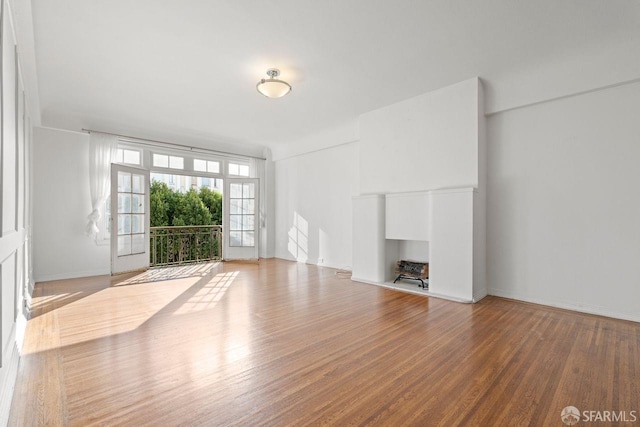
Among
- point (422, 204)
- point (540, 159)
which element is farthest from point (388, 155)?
point (540, 159)

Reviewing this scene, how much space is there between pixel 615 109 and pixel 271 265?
6.26 meters

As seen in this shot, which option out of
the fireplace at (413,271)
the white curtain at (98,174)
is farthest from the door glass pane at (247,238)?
the fireplace at (413,271)

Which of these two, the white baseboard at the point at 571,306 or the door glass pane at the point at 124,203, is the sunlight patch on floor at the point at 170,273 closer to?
the door glass pane at the point at 124,203

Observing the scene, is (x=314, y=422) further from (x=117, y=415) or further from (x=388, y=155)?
(x=388, y=155)

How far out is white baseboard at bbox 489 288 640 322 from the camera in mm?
3295

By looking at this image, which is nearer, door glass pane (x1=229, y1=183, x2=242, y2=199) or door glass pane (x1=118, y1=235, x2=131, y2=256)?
door glass pane (x1=118, y1=235, x2=131, y2=256)

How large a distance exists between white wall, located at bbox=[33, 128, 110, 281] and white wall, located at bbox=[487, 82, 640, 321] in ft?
23.0

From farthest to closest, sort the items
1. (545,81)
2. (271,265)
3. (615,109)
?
(271,265) → (545,81) → (615,109)

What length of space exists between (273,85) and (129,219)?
4152mm

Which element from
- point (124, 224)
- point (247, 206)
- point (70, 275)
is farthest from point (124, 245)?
point (247, 206)

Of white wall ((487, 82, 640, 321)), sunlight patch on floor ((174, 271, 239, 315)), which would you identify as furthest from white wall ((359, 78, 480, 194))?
sunlight patch on floor ((174, 271, 239, 315))

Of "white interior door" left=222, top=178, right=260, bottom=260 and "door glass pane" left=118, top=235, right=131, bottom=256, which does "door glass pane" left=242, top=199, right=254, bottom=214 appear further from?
"door glass pane" left=118, top=235, right=131, bottom=256

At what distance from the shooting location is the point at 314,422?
165cm

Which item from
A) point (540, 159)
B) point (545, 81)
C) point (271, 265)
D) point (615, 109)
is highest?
point (545, 81)
